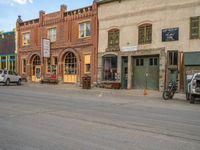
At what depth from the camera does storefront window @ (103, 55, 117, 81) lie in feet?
90.5

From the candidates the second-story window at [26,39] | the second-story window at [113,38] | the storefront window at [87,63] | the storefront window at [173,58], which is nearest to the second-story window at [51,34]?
the second-story window at [26,39]

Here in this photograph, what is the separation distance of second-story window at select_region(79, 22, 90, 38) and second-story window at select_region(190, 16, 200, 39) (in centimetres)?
1172

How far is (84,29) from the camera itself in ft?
100.0

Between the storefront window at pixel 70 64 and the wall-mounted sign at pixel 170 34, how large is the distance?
11.7m

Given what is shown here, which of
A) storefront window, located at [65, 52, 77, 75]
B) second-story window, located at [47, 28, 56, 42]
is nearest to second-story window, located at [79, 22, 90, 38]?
storefront window, located at [65, 52, 77, 75]

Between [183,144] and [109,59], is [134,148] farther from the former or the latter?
[109,59]

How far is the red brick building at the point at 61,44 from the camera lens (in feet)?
97.4

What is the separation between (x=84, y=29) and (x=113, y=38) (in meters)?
4.50

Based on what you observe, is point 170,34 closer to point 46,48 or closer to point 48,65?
point 46,48

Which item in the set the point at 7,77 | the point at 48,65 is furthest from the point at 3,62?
the point at 7,77

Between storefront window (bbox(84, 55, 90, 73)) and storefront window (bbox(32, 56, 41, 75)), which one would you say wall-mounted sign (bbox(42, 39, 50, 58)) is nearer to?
storefront window (bbox(32, 56, 41, 75))

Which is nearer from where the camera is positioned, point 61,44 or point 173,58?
point 173,58

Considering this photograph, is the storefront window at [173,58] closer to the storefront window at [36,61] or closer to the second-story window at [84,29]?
the second-story window at [84,29]

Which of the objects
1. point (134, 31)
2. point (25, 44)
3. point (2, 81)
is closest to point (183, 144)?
point (134, 31)
